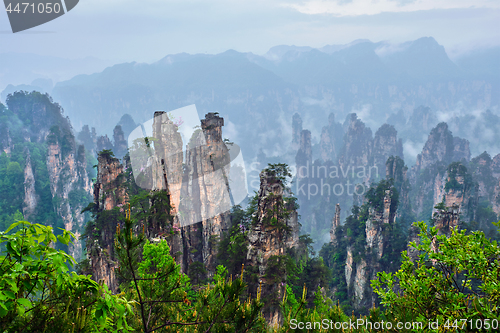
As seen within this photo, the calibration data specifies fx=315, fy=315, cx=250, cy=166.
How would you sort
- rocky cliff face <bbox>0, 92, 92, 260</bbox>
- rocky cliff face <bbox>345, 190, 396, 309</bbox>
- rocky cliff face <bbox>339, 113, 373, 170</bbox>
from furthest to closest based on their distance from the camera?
rocky cliff face <bbox>339, 113, 373, 170</bbox>, rocky cliff face <bbox>0, 92, 92, 260</bbox>, rocky cliff face <bbox>345, 190, 396, 309</bbox>

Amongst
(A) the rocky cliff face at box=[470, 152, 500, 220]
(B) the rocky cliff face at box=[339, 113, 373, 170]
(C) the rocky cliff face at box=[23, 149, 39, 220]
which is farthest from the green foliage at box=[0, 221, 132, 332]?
(B) the rocky cliff face at box=[339, 113, 373, 170]

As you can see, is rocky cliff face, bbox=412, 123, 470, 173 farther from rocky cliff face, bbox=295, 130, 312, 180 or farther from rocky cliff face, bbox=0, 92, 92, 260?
rocky cliff face, bbox=0, 92, 92, 260

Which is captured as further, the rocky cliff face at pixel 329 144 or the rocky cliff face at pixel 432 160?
the rocky cliff face at pixel 329 144

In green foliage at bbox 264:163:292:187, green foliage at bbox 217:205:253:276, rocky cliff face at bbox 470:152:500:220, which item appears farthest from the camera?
rocky cliff face at bbox 470:152:500:220

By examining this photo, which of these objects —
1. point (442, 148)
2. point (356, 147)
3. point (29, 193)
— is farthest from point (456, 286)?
point (356, 147)

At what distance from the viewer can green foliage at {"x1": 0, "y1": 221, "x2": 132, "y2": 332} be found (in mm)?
3232

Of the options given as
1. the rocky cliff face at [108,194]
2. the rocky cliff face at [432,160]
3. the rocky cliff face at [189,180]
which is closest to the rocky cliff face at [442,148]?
the rocky cliff face at [432,160]

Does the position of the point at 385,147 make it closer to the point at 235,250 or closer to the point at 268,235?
the point at 235,250

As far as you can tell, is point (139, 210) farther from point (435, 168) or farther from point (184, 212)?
point (435, 168)

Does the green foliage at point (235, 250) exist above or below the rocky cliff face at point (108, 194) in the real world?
below

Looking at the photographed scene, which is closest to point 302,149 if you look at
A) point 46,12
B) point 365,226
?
point 365,226

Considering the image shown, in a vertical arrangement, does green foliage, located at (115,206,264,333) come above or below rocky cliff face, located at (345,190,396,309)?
above

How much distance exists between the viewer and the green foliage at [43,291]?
3232mm

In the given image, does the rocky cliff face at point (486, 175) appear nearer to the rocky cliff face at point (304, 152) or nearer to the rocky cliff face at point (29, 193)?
the rocky cliff face at point (304, 152)
